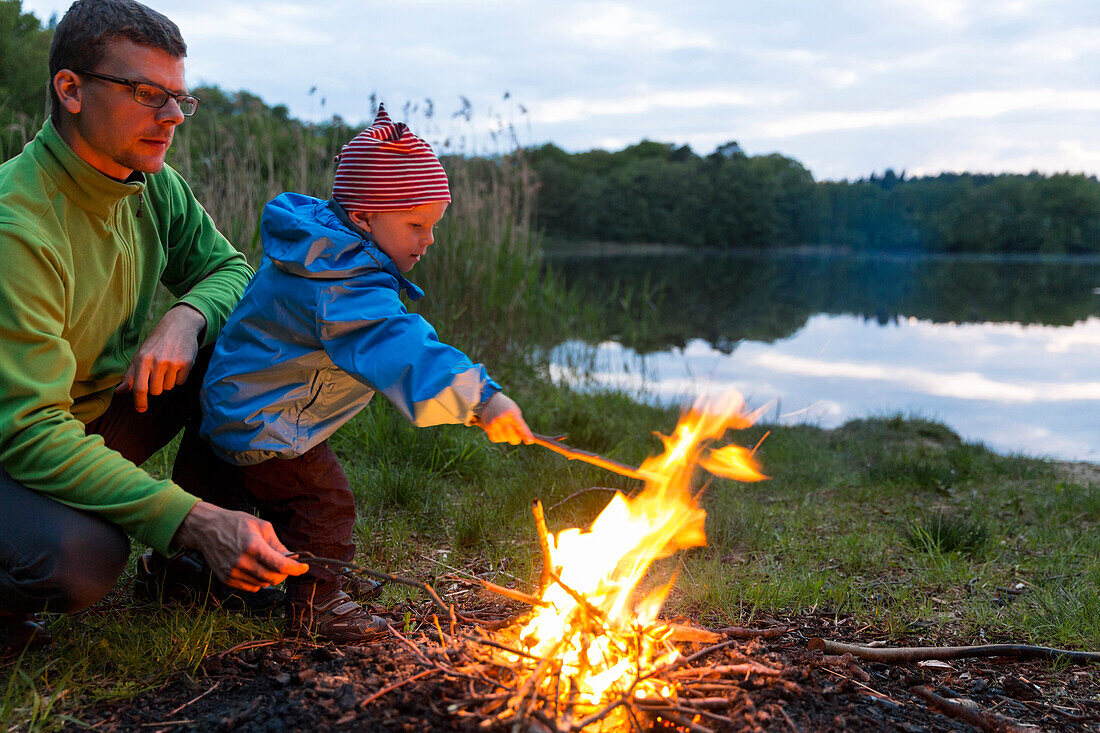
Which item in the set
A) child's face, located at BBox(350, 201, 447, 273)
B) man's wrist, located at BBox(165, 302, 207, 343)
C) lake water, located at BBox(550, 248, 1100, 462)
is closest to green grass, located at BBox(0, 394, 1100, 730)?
lake water, located at BBox(550, 248, 1100, 462)

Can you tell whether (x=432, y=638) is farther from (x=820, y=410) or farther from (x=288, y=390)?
(x=820, y=410)

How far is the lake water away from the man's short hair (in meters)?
3.04

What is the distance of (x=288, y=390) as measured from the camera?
2.18 m

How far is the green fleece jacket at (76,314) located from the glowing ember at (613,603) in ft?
3.12

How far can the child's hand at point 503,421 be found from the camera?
5.73ft

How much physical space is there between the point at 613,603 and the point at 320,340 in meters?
1.04

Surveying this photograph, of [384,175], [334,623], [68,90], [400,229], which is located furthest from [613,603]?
[68,90]

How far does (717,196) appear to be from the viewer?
89.8ft

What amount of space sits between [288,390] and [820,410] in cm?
689

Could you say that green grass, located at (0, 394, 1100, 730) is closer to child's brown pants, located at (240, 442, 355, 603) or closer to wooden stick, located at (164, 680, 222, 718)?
wooden stick, located at (164, 680, 222, 718)

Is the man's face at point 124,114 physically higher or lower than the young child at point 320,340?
higher

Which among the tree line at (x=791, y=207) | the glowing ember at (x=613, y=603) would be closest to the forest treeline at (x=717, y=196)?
the tree line at (x=791, y=207)

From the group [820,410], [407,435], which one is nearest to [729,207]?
[820,410]

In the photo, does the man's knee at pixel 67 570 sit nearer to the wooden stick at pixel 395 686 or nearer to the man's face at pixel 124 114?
the wooden stick at pixel 395 686
